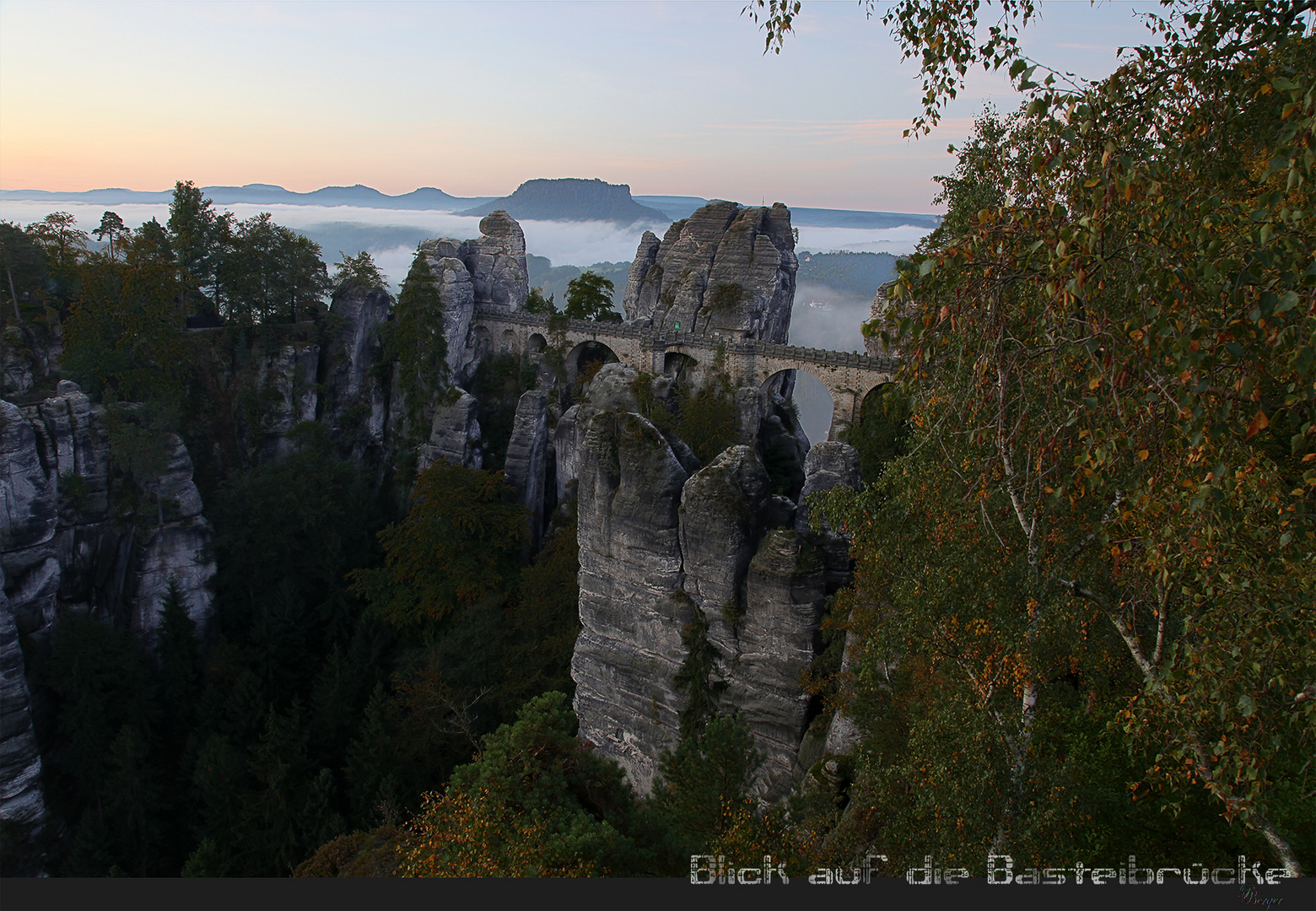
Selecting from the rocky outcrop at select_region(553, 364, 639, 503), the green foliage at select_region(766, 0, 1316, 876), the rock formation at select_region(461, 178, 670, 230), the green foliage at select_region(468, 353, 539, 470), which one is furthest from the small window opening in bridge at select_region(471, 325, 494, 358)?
the rock formation at select_region(461, 178, 670, 230)

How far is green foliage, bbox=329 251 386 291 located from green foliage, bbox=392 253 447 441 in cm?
235

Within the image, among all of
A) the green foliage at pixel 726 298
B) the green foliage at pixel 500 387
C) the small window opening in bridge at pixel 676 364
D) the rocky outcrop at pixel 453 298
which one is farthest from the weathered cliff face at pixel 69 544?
the green foliage at pixel 726 298

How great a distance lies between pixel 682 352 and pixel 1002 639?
31.2 meters

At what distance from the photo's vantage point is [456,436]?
3422 centimetres

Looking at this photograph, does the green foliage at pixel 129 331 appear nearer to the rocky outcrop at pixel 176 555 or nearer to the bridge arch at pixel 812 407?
the rocky outcrop at pixel 176 555

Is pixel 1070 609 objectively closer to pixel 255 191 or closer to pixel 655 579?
pixel 655 579

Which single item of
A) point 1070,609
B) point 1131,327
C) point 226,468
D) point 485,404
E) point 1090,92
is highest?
point 1090,92

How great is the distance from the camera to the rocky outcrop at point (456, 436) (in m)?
34.2

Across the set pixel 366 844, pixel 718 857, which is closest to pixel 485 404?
pixel 366 844

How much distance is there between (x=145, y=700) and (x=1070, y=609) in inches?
1068

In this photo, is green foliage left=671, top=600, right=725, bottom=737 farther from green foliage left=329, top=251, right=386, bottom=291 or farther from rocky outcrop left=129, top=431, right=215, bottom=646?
green foliage left=329, top=251, right=386, bottom=291

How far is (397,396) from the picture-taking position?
38375 mm

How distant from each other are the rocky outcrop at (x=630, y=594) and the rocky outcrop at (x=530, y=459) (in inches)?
491

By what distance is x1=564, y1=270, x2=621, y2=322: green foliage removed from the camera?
43125mm
